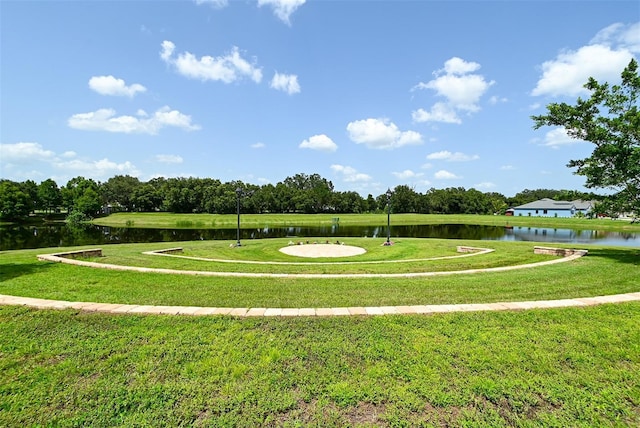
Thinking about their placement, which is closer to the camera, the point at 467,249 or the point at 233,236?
the point at 467,249

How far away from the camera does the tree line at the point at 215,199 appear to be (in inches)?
2827

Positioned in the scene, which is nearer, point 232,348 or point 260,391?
point 260,391

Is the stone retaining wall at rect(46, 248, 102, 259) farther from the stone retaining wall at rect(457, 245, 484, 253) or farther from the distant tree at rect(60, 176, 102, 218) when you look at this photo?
the distant tree at rect(60, 176, 102, 218)

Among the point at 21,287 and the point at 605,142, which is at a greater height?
the point at 605,142

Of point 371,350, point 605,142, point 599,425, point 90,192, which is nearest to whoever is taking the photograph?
point 599,425

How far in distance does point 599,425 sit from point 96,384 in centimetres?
484

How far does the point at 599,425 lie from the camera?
107 inches

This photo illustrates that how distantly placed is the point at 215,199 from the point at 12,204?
1444 inches

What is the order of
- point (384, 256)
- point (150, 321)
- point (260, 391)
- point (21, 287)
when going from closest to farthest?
1. point (260, 391)
2. point (150, 321)
3. point (21, 287)
4. point (384, 256)

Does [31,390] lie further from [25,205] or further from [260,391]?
[25,205]

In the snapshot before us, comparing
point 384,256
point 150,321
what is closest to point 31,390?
point 150,321

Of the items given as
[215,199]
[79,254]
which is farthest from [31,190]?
[79,254]

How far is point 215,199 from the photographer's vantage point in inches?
2995

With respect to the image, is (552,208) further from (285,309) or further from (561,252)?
(285,309)
